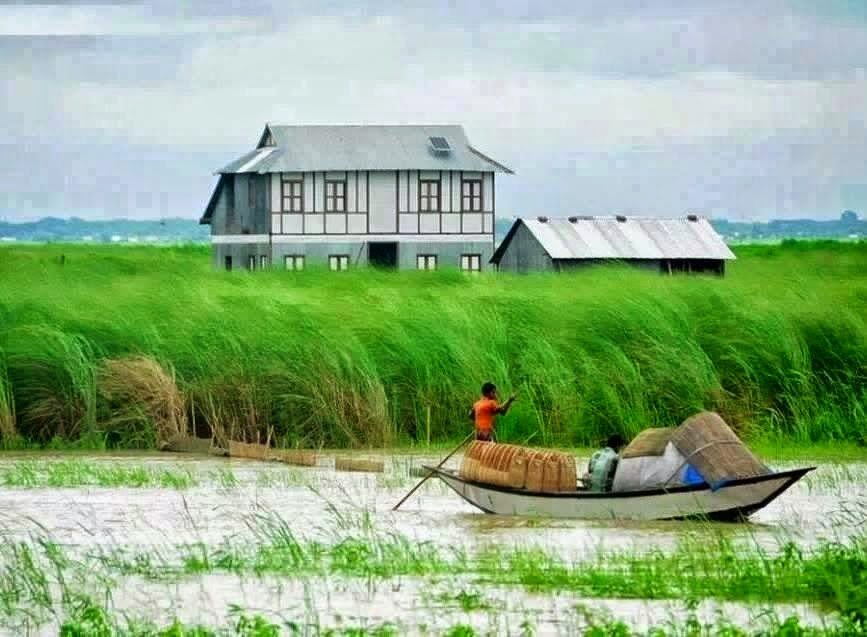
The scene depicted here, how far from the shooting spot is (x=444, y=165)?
5709 centimetres

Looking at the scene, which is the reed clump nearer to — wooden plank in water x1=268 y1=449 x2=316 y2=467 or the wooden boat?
wooden plank in water x1=268 y1=449 x2=316 y2=467

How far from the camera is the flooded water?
12.3 m

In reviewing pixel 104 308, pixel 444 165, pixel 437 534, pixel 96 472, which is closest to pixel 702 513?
pixel 437 534

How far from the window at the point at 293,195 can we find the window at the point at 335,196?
0.87 m

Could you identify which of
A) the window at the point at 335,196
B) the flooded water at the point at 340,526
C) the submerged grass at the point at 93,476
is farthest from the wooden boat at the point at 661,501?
the window at the point at 335,196

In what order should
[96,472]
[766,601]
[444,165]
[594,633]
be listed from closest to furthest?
[594,633]
[766,601]
[96,472]
[444,165]

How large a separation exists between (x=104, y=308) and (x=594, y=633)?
47.9ft

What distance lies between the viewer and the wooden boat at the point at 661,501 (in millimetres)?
15695

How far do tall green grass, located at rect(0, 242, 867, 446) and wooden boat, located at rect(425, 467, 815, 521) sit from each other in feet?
18.7

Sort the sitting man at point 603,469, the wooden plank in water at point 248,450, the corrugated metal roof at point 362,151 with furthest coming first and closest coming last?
the corrugated metal roof at point 362,151 → the wooden plank in water at point 248,450 → the sitting man at point 603,469

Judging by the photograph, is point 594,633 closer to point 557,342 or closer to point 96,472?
A: point 96,472

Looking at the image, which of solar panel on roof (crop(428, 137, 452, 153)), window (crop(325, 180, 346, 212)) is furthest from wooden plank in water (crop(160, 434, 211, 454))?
solar panel on roof (crop(428, 137, 452, 153))

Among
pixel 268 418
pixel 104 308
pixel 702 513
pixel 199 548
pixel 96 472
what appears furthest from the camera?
pixel 104 308

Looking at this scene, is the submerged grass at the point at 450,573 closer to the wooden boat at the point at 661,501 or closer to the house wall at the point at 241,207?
the wooden boat at the point at 661,501
